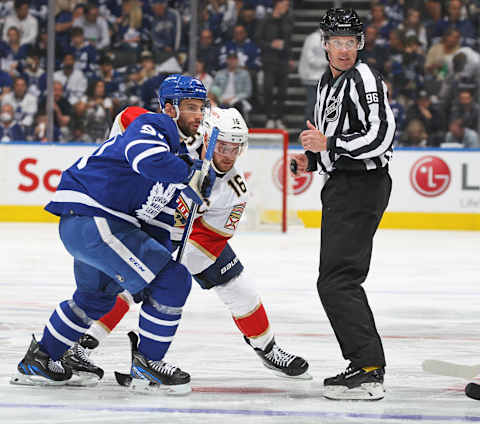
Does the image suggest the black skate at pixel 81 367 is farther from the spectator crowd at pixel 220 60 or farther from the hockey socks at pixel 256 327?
the spectator crowd at pixel 220 60

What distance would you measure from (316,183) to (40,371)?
7491 mm

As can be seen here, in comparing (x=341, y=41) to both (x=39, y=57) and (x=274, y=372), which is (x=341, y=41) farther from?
(x=39, y=57)

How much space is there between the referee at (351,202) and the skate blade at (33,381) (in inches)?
37.7

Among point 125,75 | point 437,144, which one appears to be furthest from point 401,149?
point 125,75

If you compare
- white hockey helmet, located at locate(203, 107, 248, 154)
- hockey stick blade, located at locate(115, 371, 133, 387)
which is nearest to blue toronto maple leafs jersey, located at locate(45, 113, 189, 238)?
white hockey helmet, located at locate(203, 107, 248, 154)

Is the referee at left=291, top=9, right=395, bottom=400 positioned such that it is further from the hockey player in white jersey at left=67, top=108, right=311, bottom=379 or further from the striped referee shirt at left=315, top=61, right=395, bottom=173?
the hockey player in white jersey at left=67, top=108, right=311, bottom=379

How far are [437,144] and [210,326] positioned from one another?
6588mm

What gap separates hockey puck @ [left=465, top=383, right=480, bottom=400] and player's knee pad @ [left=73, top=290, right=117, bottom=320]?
127 centimetres

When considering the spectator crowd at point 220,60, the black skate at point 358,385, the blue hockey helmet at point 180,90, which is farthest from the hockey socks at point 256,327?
the spectator crowd at point 220,60

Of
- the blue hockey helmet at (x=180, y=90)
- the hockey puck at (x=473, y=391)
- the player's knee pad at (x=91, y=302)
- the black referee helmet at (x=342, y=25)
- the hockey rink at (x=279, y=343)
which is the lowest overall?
the hockey rink at (x=279, y=343)

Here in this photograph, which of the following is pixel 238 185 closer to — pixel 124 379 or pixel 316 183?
pixel 124 379

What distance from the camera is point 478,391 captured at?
325 centimetres

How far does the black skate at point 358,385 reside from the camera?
127 inches

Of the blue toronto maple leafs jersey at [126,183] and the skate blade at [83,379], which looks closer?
the blue toronto maple leafs jersey at [126,183]
